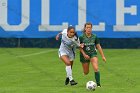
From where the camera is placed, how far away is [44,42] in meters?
33.7

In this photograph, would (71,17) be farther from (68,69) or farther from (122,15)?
(68,69)

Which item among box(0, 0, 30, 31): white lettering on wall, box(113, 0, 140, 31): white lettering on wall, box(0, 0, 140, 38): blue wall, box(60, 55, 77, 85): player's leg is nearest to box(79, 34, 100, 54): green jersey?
box(60, 55, 77, 85): player's leg

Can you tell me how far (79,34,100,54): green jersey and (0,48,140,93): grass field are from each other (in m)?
1.07

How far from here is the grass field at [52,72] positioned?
16.1m

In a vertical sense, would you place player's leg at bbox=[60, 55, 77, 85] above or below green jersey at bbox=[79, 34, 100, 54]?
below

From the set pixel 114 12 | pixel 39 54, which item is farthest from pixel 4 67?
pixel 114 12

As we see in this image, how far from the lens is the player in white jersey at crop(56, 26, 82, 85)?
16.8 metres

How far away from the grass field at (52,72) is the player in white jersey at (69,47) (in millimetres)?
414

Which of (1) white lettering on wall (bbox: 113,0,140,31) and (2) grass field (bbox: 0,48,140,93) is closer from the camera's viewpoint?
(2) grass field (bbox: 0,48,140,93)

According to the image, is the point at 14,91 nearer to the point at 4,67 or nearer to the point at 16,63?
the point at 4,67

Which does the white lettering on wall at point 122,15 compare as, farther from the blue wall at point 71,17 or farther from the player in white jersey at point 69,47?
the player in white jersey at point 69,47

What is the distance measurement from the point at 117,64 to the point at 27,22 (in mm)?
10059

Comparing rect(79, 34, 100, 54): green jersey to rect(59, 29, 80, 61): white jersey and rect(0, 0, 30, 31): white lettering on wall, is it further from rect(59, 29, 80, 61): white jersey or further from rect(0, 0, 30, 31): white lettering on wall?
rect(0, 0, 30, 31): white lettering on wall

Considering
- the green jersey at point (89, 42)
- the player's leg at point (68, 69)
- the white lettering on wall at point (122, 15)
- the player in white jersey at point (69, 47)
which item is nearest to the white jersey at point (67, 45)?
the player in white jersey at point (69, 47)
